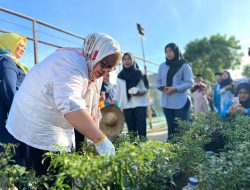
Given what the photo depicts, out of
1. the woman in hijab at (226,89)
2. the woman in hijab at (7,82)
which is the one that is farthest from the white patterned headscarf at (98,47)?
the woman in hijab at (226,89)

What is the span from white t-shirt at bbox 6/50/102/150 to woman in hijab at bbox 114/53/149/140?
8.96ft

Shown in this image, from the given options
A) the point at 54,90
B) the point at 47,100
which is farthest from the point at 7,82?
the point at 54,90

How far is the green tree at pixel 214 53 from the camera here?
3525cm

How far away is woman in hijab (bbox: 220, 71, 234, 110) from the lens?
6.41m

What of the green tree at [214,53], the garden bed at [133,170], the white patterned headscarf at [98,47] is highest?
the green tree at [214,53]

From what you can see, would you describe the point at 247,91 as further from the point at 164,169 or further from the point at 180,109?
the point at 164,169

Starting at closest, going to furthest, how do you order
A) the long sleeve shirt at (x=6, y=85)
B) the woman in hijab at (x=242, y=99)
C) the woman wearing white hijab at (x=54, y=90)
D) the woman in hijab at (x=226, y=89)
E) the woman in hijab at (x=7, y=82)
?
the woman wearing white hijab at (x=54, y=90), the woman in hijab at (x=7, y=82), the long sleeve shirt at (x=6, y=85), the woman in hijab at (x=242, y=99), the woman in hijab at (x=226, y=89)

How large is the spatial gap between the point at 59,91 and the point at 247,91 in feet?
12.6

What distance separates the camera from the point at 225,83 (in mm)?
6781

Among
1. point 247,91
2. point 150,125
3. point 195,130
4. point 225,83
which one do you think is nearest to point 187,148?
point 195,130

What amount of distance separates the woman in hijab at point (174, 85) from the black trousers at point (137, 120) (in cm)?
33

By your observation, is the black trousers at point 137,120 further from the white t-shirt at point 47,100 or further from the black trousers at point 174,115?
the white t-shirt at point 47,100

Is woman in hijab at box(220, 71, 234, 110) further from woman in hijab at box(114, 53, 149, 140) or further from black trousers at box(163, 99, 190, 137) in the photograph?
woman in hijab at box(114, 53, 149, 140)

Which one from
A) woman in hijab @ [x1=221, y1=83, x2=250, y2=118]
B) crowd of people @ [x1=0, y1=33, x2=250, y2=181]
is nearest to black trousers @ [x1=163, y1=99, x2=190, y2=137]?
woman in hijab @ [x1=221, y1=83, x2=250, y2=118]
